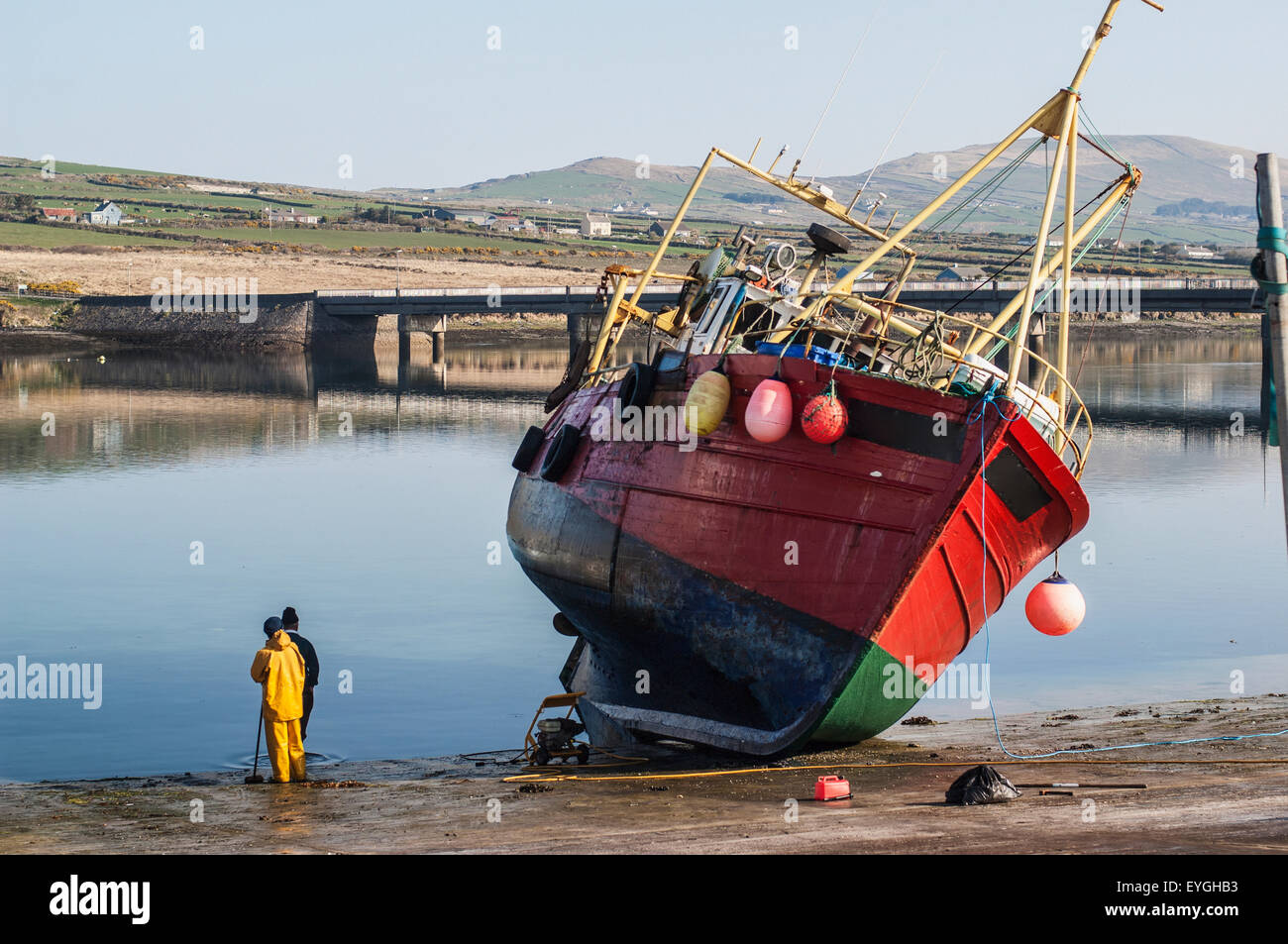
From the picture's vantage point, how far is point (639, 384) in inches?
669

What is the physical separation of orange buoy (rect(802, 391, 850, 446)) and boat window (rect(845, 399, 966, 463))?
0.77 feet

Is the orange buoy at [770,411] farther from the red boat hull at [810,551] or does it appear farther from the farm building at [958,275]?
the farm building at [958,275]

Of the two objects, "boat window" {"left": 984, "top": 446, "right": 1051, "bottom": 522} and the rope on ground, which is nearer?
the rope on ground

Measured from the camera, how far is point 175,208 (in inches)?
7101

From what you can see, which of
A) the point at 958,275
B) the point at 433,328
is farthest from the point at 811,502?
the point at 958,275

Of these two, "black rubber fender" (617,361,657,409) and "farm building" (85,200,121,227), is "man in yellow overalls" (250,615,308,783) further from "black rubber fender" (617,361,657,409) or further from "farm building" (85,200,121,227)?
"farm building" (85,200,121,227)

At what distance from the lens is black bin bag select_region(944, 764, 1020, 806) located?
12.1m

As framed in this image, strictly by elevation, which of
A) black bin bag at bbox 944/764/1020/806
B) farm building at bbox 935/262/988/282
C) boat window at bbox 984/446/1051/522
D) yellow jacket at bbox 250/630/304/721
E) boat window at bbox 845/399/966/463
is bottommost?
black bin bag at bbox 944/764/1020/806

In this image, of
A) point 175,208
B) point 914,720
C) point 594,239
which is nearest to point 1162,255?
point 594,239

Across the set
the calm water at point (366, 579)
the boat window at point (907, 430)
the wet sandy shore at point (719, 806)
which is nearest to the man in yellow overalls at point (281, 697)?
the wet sandy shore at point (719, 806)

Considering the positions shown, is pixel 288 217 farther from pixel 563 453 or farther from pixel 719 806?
pixel 719 806

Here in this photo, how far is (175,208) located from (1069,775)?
181m

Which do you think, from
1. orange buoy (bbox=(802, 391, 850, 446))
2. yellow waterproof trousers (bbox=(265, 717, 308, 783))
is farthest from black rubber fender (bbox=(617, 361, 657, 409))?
yellow waterproof trousers (bbox=(265, 717, 308, 783))
